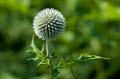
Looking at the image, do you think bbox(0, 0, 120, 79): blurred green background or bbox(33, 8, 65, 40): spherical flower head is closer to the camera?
bbox(33, 8, 65, 40): spherical flower head

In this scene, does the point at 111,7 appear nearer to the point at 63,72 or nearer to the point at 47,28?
the point at 63,72

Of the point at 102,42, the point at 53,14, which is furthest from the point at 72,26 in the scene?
the point at 53,14

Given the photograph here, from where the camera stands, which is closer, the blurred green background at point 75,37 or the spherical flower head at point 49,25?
the spherical flower head at point 49,25

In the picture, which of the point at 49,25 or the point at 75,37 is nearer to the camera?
the point at 49,25
